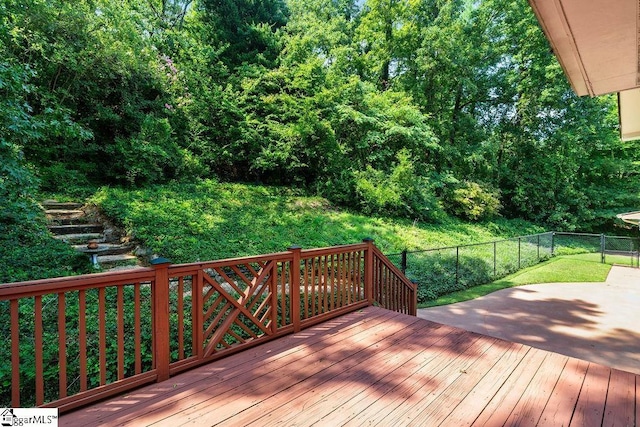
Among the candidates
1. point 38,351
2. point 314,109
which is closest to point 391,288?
point 38,351

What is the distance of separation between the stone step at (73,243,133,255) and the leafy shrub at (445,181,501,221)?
1156 centimetres

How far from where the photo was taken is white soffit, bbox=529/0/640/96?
5.12ft

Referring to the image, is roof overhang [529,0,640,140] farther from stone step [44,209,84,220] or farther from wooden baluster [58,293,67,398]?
stone step [44,209,84,220]

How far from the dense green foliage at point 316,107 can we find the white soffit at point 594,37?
17.0 feet

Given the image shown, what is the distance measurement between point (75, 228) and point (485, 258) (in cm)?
963

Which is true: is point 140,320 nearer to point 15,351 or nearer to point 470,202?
point 15,351

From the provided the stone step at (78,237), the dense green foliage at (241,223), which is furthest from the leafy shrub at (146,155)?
the stone step at (78,237)

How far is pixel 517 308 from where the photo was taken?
5941 millimetres

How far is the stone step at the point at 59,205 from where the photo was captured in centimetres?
609

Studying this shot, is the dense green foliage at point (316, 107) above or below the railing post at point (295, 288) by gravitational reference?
above

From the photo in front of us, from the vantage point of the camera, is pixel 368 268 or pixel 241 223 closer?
pixel 368 268

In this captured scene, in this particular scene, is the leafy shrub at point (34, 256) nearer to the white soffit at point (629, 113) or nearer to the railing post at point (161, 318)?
the railing post at point (161, 318)

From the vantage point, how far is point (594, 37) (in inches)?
71.1

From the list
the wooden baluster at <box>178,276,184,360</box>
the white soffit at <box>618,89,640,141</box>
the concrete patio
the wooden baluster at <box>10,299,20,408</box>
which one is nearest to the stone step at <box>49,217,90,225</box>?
the wooden baluster at <box>178,276,184,360</box>
